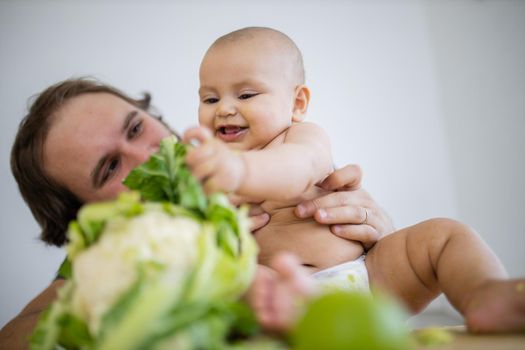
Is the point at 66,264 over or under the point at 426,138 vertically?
over

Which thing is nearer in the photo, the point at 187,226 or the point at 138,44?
Result: the point at 187,226

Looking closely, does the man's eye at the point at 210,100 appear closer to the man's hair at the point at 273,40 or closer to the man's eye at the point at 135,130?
the man's hair at the point at 273,40

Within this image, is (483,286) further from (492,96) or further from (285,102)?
(492,96)

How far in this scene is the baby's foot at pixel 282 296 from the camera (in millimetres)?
420

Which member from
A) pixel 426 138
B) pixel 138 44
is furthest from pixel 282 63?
pixel 426 138

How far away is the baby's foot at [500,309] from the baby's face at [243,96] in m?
0.59

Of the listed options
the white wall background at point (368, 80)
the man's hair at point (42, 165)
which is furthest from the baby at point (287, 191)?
the white wall background at point (368, 80)

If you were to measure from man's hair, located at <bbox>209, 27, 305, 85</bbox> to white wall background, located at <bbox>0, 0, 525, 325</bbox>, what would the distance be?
1.29 metres

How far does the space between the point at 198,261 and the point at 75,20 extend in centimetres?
213

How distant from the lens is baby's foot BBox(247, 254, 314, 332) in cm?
42

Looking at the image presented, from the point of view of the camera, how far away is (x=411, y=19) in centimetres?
264

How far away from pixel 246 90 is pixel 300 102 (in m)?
0.19

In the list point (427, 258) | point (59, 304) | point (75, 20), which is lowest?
point (427, 258)

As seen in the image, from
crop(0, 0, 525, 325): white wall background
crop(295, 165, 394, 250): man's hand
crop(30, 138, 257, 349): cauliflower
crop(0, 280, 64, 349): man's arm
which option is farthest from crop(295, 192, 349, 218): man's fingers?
crop(0, 0, 525, 325): white wall background
